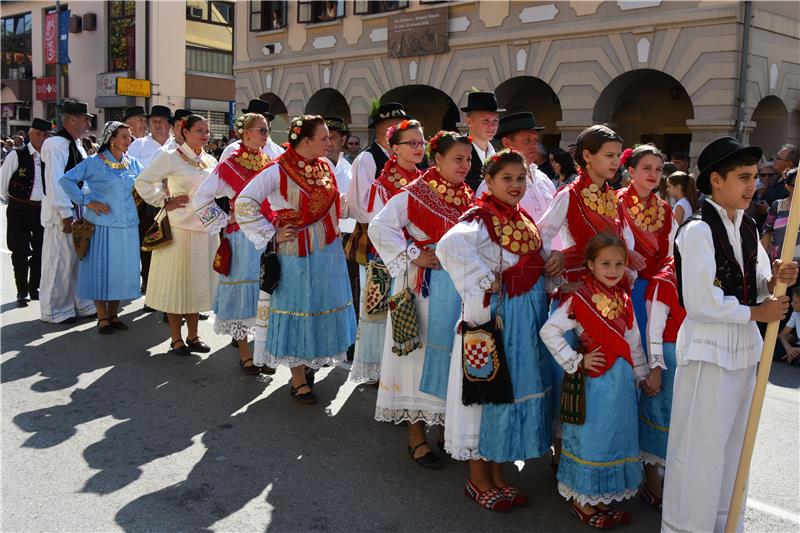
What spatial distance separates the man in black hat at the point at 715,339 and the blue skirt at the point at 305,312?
291 cm

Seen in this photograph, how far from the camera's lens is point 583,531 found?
3795 mm

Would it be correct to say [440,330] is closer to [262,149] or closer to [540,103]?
[262,149]

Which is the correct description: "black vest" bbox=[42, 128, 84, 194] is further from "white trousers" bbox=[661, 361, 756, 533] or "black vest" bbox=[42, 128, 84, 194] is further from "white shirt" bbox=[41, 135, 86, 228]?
"white trousers" bbox=[661, 361, 756, 533]

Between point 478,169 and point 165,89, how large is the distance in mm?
29864

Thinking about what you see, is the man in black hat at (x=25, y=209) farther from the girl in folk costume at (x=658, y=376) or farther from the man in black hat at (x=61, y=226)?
the girl in folk costume at (x=658, y=376)

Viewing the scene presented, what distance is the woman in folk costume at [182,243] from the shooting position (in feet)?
22.8

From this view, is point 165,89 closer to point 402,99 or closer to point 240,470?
point 402,99

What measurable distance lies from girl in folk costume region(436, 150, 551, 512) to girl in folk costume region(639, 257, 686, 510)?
0.53 metres

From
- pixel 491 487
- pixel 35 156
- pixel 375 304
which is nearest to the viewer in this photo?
pixel 491 487

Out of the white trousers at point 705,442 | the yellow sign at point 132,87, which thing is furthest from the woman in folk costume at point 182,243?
the yellow sign at point 132,87

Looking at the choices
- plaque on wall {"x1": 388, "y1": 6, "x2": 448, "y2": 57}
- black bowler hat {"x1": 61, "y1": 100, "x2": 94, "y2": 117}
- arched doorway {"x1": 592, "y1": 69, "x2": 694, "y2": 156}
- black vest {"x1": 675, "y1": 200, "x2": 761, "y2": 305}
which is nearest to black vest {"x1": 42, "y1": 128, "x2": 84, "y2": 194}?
black bowler hat {"x1": 61, "y1": 100, "x2": 94, "y2": 117}

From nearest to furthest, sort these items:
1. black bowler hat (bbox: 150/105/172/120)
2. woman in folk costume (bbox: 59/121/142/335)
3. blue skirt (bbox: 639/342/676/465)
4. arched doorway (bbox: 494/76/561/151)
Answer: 1. blue skirt (bbox: 639/342/676/465)
2. woman in folk costume (bbox: 59/121/142/335)
3. black bowler hat (bbox: 150/105/172/120)
4. arched doorway (bbox: 494/76/561/151)

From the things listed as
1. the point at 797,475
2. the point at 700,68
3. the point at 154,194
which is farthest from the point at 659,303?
the point at 700,68

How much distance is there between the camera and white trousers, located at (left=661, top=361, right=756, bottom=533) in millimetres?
3295
